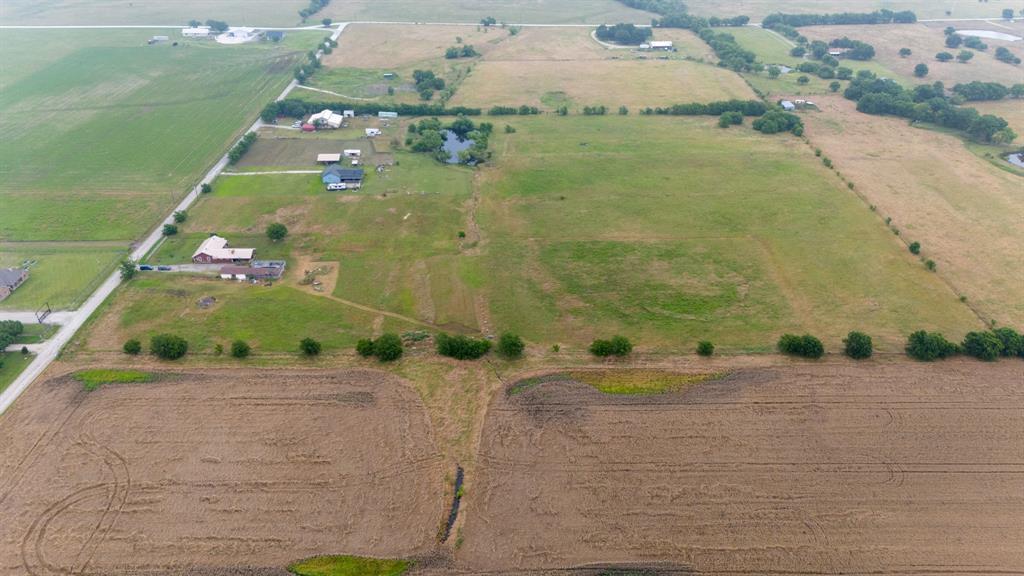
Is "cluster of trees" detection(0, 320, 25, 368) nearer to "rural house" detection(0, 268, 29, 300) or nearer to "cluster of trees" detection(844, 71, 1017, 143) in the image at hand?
"rural house" detection(0, 268, 29, 300)

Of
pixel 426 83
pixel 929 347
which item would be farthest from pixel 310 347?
pixel 426 83

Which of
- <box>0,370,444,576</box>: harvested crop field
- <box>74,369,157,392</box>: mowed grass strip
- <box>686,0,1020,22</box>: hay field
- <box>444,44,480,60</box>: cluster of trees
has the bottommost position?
<box>0,370,444,576</box>: harvested crop field

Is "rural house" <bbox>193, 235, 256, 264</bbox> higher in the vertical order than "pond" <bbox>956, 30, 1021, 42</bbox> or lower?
lower

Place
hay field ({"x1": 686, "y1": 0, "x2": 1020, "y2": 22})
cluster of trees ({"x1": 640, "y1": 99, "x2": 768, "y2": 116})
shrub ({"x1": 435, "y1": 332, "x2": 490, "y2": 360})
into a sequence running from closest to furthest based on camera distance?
shrub ({"x1": 435, "y1": 332, "x2": 490, "y2": 360}), cluster of trees ({"x1": 640, "y1": 99, "x2": 768, "y2": 116}), hay field ({"x1": 686, "y1": 0, "x2": 1020, "y2": 22})

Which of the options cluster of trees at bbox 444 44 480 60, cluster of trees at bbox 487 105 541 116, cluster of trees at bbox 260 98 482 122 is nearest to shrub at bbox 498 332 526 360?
cluster of trees at bbox 487 105 541 116

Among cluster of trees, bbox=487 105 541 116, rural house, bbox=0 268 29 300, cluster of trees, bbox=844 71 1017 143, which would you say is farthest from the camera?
cluster of trees, bbox=487 105 541 116

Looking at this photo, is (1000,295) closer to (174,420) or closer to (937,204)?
(937,204)
